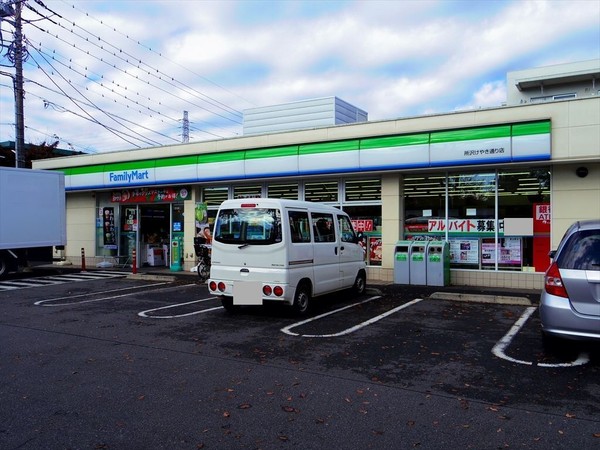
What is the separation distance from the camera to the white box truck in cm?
1561

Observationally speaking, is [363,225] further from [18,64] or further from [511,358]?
[18,64]

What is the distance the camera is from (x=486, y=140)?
11.7 metres

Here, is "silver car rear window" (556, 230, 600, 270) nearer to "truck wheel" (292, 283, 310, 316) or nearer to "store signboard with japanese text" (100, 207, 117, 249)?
"truck wheel" (292, 283, 310, 316)

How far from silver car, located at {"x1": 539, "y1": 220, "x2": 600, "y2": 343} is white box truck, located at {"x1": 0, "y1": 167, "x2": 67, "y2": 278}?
1600cm

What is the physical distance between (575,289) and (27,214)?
16.5 m

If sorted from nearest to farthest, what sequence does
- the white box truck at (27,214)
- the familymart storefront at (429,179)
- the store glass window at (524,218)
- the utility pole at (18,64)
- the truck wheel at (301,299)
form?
the truck wheel at (301,299) < the familymart storefront at (429,179) < the store glass window at (524,218) < the white box truck at (27,214) < the utility pole at (18,64)

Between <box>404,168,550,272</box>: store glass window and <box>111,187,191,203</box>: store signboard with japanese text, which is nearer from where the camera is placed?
<box>404,168,550,272</box>: store glass window

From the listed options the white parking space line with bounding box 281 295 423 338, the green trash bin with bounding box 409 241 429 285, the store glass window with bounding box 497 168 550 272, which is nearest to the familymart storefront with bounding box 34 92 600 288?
the store glass window with bounding box 497 168 550 272

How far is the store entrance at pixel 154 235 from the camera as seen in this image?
747 inches

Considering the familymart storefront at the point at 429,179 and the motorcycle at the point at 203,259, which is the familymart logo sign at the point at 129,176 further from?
the motorcycle at the point at 203,259

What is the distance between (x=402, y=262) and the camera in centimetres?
1266

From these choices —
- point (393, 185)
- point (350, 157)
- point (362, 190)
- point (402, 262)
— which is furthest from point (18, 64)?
point (402, 262)

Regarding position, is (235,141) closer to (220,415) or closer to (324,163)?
(324,163)

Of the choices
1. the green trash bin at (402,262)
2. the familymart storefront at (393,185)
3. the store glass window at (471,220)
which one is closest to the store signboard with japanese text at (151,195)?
the familymart storefront at (393,185)
